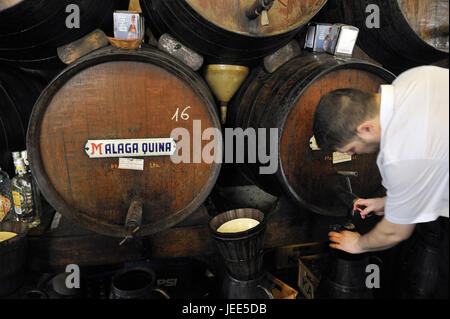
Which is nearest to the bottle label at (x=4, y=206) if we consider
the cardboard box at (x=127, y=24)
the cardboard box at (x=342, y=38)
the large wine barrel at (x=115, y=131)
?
the large wine barrel at (x=115, y=131)

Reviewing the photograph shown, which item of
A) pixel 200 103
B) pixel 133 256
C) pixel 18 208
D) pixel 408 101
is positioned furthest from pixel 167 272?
pixel 408 101

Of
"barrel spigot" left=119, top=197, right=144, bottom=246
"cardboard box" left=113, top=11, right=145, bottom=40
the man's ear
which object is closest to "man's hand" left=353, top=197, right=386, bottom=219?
the man's ear

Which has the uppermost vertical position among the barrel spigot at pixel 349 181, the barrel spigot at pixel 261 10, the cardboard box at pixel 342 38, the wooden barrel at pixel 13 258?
the barrel spigot at pixel 261 10

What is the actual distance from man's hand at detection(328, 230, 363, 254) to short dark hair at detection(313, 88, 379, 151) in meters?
0.51

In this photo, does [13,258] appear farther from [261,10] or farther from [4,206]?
[261,10]

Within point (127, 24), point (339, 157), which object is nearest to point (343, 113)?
point (339, 157)

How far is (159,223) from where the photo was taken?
65.1 inches

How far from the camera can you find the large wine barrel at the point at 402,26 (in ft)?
5.82

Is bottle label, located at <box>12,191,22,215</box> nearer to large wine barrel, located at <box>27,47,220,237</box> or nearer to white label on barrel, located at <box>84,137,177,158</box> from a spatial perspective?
large wine barrel, located at <box>27,47,220,237</box>

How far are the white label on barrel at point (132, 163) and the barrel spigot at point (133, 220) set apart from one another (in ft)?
0.59

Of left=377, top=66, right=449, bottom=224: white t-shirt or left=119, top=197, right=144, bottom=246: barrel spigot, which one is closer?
left=377, top=66, right=449, bottom=224: white t-shirt

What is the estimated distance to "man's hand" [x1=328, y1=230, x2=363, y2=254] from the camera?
1547 mm

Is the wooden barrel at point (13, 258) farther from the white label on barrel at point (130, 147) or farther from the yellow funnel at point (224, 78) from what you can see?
the yellow funnel at point (224, 78)

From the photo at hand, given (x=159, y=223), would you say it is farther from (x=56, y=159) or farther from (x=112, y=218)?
(x=56, y=159)
